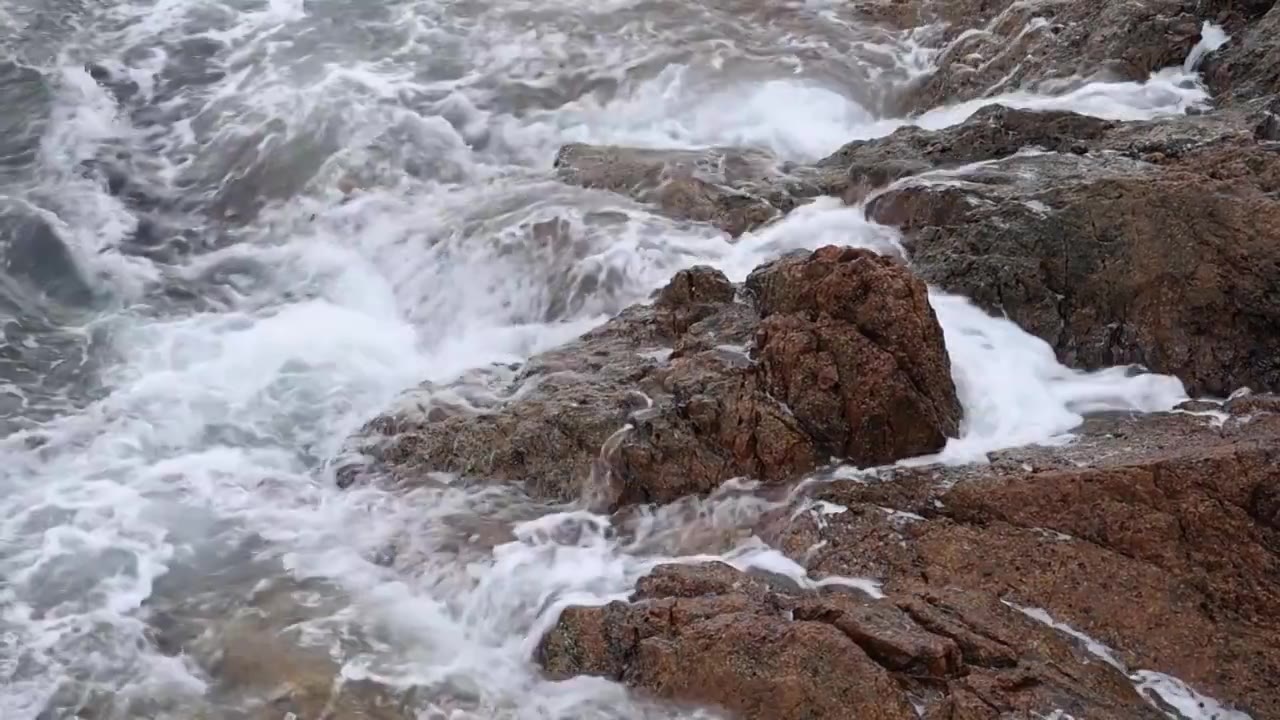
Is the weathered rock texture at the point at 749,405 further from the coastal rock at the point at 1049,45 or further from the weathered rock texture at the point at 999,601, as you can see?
the coastal rock at the point at 1049,45

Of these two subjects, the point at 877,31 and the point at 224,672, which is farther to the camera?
the point at 877,31

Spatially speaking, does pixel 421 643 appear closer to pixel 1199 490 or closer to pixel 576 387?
pixel 576 387

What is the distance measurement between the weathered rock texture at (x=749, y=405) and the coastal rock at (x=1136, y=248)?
117cm

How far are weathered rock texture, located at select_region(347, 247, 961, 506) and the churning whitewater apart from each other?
257 mm

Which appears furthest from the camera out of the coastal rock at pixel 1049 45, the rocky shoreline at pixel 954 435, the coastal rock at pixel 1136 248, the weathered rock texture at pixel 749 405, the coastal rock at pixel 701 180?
the coastal rock at pixel 1049 45

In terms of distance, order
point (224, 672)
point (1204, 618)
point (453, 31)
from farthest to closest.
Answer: point (453, 31) → point (224, 672) → point (1204, 618)

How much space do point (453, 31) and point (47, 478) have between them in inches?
323

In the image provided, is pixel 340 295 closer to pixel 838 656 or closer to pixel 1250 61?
pixel 838 656

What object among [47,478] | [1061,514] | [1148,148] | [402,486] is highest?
[1148,148]

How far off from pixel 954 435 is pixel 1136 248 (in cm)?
184

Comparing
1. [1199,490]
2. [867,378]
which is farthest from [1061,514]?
[867,378]

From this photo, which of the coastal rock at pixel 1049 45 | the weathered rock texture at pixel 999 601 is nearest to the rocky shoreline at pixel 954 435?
the weathered rock texture at pixel 999 601

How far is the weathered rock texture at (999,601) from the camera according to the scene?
487 cm

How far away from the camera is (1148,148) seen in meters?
7.90
